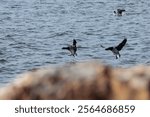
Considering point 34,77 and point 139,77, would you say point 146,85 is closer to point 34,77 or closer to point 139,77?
point 139,77

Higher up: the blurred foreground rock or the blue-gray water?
the blurred foreground rock

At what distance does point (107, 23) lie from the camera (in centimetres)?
4481

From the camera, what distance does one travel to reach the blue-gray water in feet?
95.9

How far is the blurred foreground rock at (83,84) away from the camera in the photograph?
3.10m

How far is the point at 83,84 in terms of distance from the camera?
3141 mm

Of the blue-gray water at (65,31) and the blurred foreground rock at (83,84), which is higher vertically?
the blurred foreground rock at (83,84)

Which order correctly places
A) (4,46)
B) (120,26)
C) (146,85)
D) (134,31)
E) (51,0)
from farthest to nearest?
(51,0), (120,26), (134,31), (4,46), (146,85)

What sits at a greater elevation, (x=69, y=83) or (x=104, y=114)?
(x=69, y=83)

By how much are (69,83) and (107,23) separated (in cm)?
4189

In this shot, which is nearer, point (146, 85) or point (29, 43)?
point (146, 85)

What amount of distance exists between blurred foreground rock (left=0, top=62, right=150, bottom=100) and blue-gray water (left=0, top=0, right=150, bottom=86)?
20.5m

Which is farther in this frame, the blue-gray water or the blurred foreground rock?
the blue-gray water

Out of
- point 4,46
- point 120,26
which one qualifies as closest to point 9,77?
point 4,46

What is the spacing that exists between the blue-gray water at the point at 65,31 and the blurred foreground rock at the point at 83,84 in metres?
20.5
